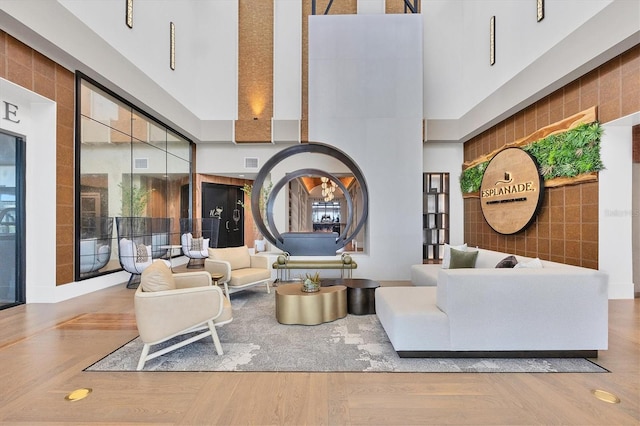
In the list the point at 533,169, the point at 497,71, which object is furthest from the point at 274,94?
the point at 533,169

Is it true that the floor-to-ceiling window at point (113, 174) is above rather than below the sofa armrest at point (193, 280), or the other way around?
above

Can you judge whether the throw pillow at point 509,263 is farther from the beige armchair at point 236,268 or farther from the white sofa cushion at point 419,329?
the beige armchair at point 236,268

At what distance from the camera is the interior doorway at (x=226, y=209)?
9.87 meters

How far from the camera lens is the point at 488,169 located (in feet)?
22.5

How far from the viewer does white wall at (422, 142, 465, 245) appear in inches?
331

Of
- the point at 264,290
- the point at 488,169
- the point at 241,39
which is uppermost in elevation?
the point at 241,39

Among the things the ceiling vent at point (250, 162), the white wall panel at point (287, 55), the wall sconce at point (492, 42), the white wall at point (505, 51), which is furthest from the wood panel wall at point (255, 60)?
the wall sconce at point (492, 42)

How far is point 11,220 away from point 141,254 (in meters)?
1.73

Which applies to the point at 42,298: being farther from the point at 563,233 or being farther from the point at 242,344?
the point at 563,233

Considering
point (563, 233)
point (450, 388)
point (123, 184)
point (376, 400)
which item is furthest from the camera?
point (123, 184)

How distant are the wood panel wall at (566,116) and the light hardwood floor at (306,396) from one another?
2.29m

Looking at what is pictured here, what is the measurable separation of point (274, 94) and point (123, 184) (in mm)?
4511

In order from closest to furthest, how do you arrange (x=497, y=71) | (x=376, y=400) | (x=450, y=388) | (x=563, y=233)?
(x=376, y=400) → (x=450, y=388) → (x=563, y=233) → (x=497, y=71)

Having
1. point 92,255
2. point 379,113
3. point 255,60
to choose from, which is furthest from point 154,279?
point 255,60
